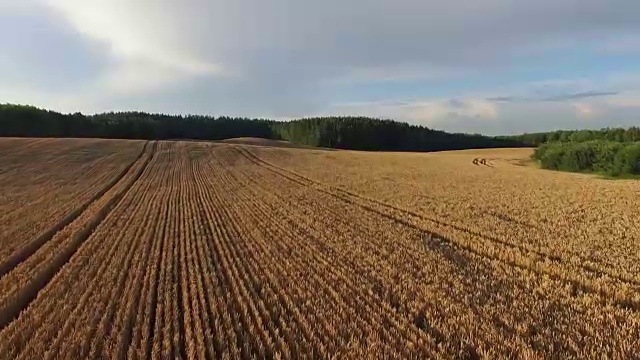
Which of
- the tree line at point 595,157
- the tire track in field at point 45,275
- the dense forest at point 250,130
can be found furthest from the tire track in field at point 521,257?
the dense forest at point 250,130

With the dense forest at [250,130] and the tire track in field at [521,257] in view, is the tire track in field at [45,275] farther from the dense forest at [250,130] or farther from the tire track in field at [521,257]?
the dense forest at [250,130]

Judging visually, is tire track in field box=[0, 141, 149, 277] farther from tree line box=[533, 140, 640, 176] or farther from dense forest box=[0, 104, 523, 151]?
dense forest box=[0, 104, 523, 151]

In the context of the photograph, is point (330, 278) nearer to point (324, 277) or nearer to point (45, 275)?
point (324, 277)

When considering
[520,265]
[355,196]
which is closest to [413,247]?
[520,265]

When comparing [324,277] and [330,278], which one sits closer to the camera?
[330,278]

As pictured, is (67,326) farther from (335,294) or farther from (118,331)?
(335,294)

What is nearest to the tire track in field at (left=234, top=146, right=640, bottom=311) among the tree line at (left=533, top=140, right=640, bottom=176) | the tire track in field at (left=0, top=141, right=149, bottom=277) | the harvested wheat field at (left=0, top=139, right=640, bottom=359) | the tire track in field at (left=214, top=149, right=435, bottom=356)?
the harvested wheat field at (left=0, top=139, right=640, bottom=359)

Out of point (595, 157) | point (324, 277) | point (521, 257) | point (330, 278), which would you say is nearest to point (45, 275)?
point (324, 277)
